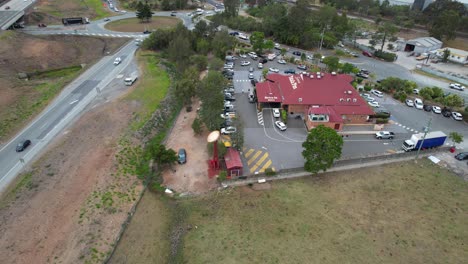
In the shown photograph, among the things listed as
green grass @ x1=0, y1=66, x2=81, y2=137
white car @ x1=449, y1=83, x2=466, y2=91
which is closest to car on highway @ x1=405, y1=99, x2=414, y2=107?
white car @ x1=449, y1=83, x2=466, y2=91

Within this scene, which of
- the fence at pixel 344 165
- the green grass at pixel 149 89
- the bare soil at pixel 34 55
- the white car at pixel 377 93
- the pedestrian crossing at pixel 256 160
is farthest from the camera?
the white car at pixel 377 93

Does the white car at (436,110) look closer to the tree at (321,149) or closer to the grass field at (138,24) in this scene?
the tree at (321,149)

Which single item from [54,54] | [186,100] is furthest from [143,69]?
[54,54]

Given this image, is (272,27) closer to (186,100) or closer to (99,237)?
(186,100)

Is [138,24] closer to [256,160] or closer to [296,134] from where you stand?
[296,134]

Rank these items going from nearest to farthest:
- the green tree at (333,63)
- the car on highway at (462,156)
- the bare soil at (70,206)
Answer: the bare soil at (70,206)
the car on highway at (462,156)
the green tree at (333,63)

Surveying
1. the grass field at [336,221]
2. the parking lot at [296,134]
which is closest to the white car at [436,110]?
the parking lot at [296,134]
